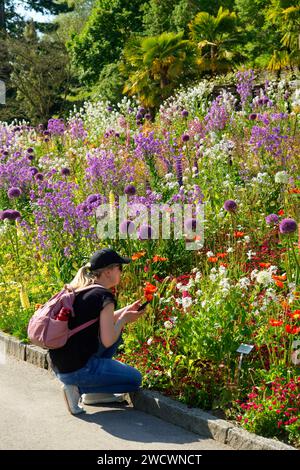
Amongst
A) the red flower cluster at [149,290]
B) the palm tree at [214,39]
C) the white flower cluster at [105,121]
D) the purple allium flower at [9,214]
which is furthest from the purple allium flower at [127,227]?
the palm tree at [214,39]

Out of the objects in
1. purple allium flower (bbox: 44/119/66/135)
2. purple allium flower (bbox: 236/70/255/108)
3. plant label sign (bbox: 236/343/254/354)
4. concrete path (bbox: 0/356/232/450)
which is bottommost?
concrete path (bbox: 0/356/232/450)

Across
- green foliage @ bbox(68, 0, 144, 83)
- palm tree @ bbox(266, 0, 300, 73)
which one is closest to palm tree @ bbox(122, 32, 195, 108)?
palm tree @ bbox(266, 0, 300, 73)

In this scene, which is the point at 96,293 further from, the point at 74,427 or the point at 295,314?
the point at 295,314

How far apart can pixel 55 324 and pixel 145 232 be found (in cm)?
224

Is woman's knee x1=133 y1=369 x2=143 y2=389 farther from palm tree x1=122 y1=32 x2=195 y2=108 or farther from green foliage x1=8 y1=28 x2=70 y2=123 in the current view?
green foliage x1=8 y1=28 x2=70 y2=123

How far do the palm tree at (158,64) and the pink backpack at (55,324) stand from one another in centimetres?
1867

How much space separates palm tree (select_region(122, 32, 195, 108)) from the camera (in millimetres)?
24391

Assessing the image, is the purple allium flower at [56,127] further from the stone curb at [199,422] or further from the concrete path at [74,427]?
the stone curb at [199,422]

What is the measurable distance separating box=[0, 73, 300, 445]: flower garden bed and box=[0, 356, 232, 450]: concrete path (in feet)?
1.06

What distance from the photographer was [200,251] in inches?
346

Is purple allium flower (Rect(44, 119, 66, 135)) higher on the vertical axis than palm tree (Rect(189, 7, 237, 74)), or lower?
lower

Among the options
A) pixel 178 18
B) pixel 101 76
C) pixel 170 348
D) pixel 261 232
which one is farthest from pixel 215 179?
pixel 101 76
